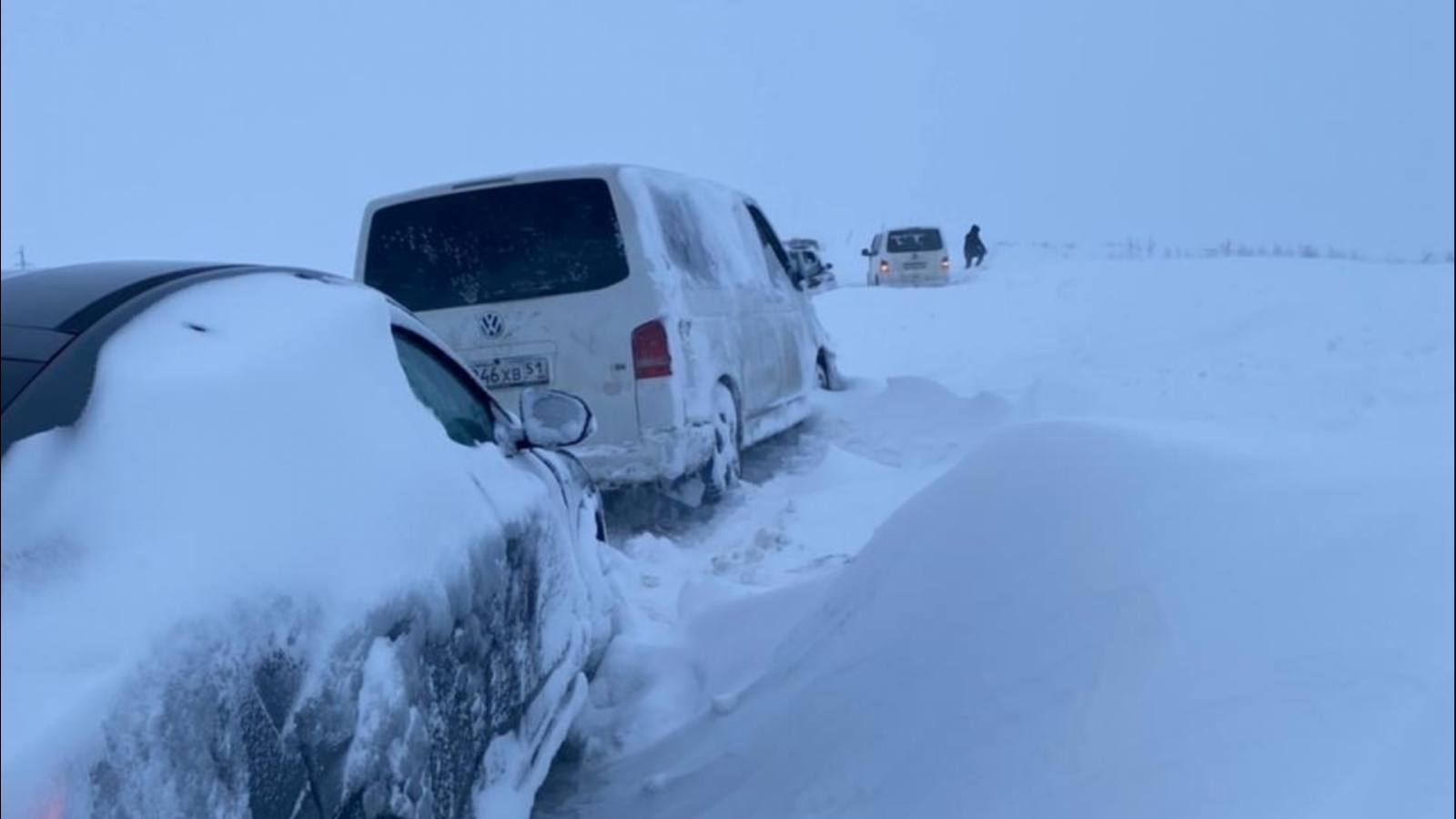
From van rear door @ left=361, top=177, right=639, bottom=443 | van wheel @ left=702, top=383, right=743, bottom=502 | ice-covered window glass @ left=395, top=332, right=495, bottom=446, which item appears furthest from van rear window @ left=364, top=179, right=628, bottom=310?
ice-covered window glass @ left=395, top=332, right=495, bottom=446

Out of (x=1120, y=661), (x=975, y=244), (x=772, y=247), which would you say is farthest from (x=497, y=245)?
(x=975, y=244)

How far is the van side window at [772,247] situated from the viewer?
33.2 feet

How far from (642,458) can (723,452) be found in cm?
81

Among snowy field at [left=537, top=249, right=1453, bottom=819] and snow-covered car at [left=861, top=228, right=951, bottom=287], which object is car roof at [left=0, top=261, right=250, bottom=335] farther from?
snow-covered car at [left=861, top=228, right=951, bottom=287]

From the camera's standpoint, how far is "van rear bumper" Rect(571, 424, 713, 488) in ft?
23.1

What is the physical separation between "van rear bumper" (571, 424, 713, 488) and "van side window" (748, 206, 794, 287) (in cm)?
323

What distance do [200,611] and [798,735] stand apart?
2.04m

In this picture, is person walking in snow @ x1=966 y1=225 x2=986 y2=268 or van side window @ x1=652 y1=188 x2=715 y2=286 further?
person walking in snow @ x1=966 y1=225 x2=986 y2=268

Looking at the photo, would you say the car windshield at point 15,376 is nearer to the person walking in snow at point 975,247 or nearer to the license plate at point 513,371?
the license plate at point 513,371

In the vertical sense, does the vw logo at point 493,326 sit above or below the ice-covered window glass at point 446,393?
below

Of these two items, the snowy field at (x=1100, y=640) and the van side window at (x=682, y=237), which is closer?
the snowy field at (x=1100, y=640)

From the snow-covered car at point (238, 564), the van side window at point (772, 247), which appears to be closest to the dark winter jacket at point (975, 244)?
the van side window at point (772, 247)

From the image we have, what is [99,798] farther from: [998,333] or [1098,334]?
[998,333]

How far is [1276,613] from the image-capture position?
2689mm
